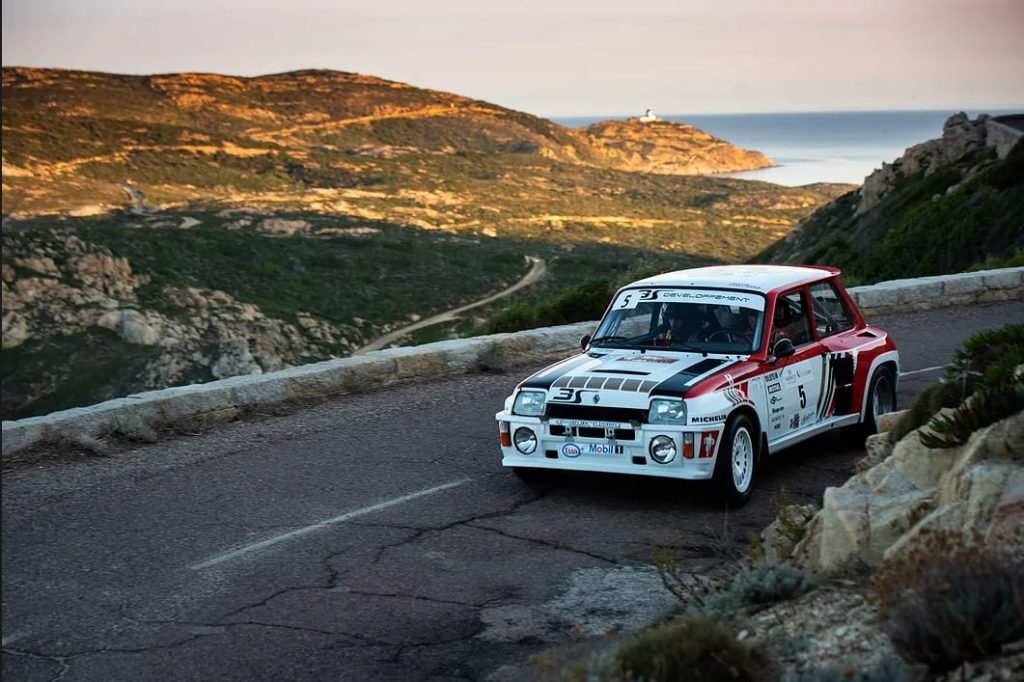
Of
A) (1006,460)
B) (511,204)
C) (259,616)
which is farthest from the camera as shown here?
(511,204)

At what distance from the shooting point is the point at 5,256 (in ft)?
189

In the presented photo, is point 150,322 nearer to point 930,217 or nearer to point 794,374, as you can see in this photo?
point 930,217

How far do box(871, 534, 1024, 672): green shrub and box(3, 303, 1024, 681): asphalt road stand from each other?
1541mm

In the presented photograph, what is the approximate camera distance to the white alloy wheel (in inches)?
358

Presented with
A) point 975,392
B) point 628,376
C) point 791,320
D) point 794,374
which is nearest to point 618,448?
point 628,376

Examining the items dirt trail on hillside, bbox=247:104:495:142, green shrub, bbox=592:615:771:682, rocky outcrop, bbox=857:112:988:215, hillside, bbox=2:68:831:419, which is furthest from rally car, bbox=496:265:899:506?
dirt trail on hillside, bbox=247:104:495:142

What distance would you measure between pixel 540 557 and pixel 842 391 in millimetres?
3632

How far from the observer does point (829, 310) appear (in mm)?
10977

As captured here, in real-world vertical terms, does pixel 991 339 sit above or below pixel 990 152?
below

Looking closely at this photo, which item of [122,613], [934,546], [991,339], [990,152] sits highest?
[990,152]

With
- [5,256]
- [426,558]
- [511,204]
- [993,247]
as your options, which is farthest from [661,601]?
[511,204]

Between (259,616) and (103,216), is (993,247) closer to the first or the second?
(259,616)

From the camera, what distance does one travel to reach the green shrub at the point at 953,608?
468cm

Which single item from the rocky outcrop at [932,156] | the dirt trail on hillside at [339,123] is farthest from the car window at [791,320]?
the dirt trail on hillside at [339,123]
